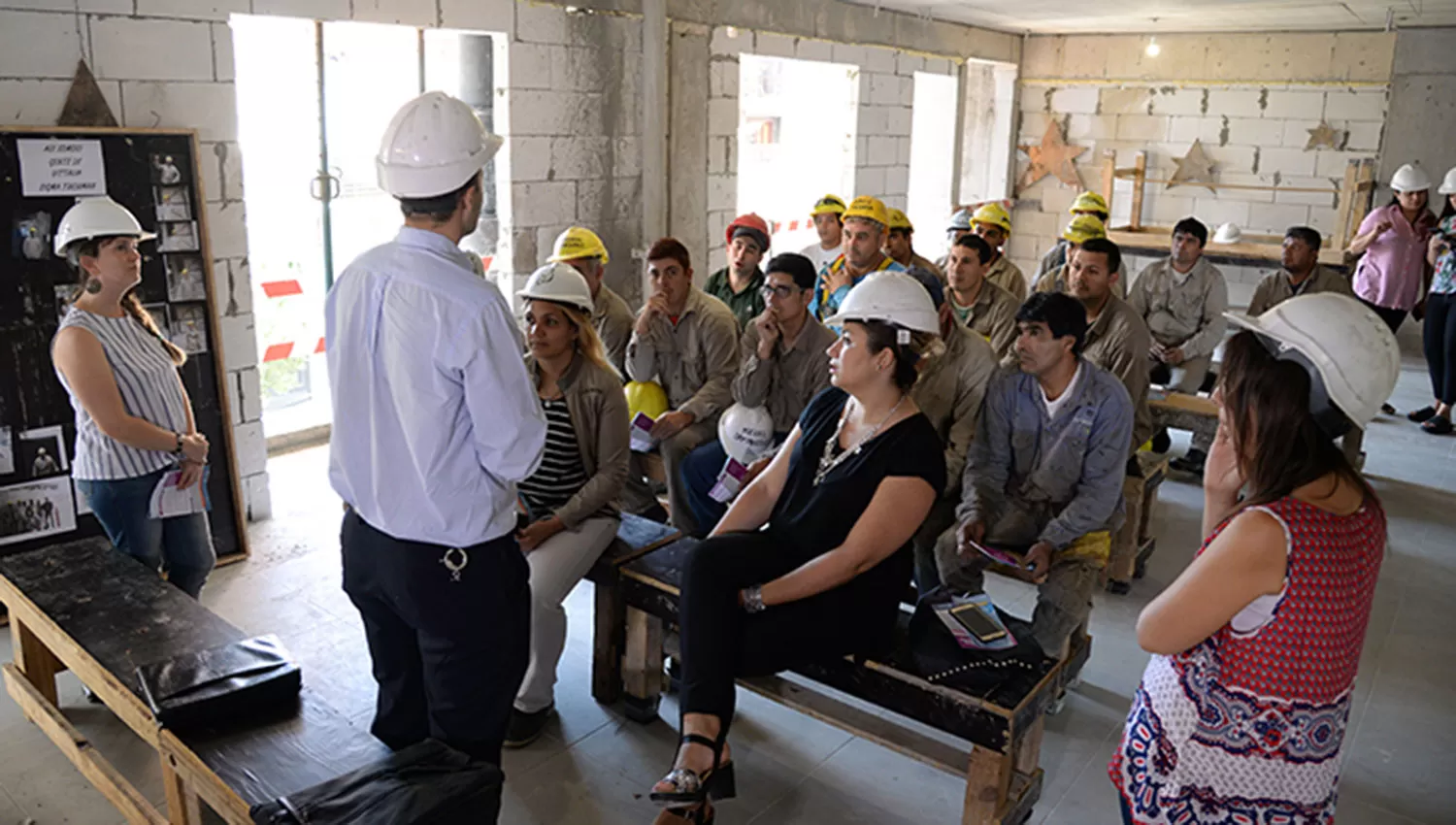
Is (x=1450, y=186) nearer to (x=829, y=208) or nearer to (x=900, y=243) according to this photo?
(x=900, y=243)

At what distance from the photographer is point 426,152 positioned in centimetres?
213

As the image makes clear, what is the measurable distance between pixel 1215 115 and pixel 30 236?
406 inches

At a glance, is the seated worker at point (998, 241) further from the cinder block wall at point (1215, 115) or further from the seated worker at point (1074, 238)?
the cinder block wall at point (1215, 115)

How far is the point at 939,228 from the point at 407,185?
918 cm

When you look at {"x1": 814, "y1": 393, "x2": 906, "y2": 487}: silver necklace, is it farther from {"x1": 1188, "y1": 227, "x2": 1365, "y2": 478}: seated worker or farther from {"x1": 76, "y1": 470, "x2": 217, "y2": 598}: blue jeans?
{"x1": 1188, "y1": 227, "x2": 1365, "y2": 478}: seated worker

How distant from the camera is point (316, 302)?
6789mm

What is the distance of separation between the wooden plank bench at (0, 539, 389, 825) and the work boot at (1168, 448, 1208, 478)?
5.30 metres

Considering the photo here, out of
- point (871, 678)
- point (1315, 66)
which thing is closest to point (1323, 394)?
point (871, 678)

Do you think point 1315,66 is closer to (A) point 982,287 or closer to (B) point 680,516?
(A) point 982,287

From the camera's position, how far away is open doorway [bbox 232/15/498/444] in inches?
241

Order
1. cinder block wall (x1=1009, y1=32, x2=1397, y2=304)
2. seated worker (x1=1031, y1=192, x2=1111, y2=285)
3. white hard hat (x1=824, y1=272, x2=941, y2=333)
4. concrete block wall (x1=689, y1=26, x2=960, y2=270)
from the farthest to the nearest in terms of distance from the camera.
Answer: cinder block wall (x1=1009, y1=32, x2=1397, y2=304)
concrete block wall (x1=689, y1=26, x2=960, y2=270)
seated worker (x1=1031, y1=192, x2=1111, y2=285)
white hard hat (x1=824, y1=272, x2=941, y2=333)

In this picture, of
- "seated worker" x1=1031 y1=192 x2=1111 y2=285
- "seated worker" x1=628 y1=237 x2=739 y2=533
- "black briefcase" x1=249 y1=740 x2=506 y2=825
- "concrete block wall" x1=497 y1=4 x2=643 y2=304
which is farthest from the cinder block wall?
"black briefcase" x1=249 y1=740 x2=506 y2=825

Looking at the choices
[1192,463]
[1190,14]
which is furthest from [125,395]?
[1190,14]

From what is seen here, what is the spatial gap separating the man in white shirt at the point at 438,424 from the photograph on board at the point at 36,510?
2631mm
